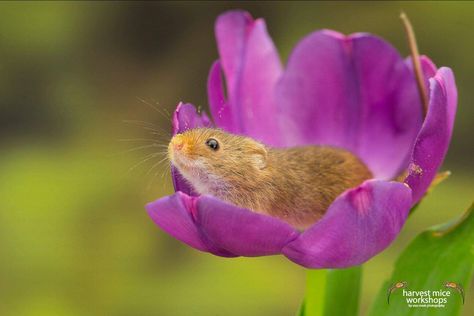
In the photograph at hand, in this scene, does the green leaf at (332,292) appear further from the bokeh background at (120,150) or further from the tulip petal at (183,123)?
the bokeh background at (120,150)

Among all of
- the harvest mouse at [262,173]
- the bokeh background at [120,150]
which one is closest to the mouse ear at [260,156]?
the harvest mouse at [262,173]

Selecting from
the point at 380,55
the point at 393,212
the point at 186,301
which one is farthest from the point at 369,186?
the point at 186,301

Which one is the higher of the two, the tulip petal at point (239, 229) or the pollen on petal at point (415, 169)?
the pollen on petal at point (415, 169)

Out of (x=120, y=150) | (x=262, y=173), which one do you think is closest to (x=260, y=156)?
(x=262, y=173)

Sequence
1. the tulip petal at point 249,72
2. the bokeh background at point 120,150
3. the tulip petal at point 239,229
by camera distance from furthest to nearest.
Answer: the bokeh background at point 120,150 → the tulip petal at point 249,72 → the tulip petal at point 239,229

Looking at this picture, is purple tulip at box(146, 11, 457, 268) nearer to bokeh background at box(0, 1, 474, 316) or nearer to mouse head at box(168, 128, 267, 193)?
mouse head at box(168, 128, 267, 193)

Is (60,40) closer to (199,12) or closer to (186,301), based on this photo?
(199,12)
